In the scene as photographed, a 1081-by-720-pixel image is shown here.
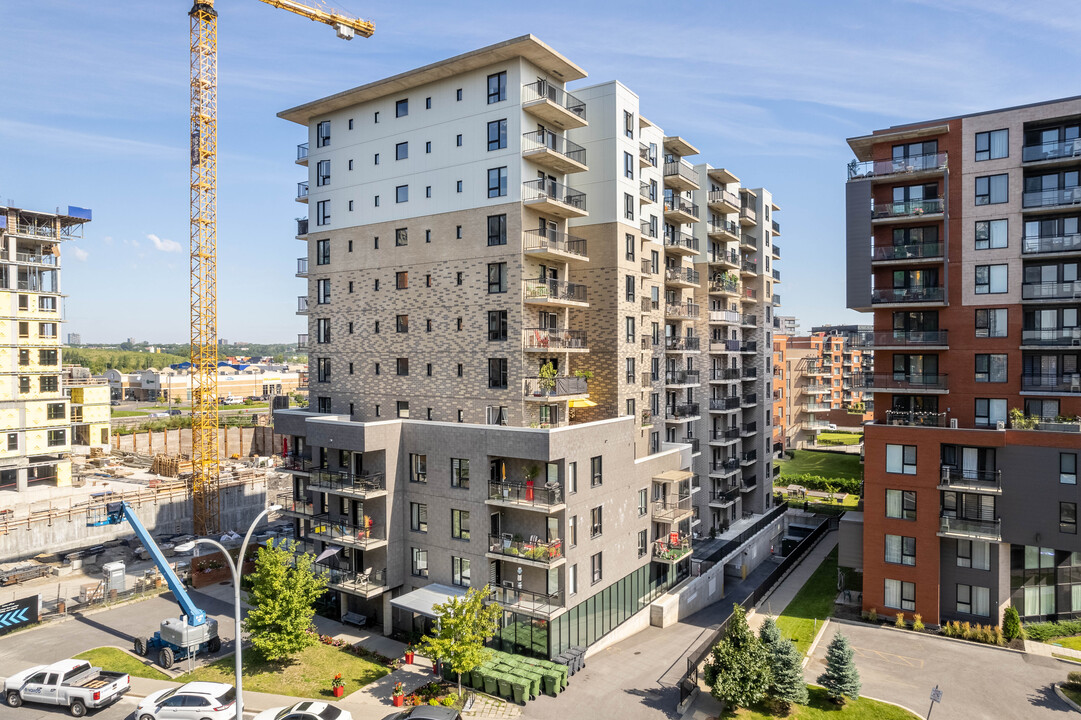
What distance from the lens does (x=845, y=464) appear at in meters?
90.1

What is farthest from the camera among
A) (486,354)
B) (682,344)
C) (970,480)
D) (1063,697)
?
(682,344)

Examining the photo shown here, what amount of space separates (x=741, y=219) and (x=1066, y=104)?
30.1 m

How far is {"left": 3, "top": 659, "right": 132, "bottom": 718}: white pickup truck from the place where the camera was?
88.2 ft

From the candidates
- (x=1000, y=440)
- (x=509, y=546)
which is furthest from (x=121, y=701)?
(x=1000, y=440)

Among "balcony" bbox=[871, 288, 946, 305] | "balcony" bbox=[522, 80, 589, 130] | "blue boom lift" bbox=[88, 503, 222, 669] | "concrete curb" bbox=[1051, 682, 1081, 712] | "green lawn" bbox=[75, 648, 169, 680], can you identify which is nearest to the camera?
"concrete curb" bbox=[1051, 682, 1081, 712]

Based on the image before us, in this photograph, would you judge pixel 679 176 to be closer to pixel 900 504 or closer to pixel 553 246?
pixel 553 246

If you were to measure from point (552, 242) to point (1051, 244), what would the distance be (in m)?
29.6

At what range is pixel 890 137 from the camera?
40750 mm

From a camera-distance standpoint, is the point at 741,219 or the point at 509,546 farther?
the point at 741,219

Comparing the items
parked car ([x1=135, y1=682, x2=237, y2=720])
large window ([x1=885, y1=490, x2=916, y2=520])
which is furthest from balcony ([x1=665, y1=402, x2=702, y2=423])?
parked car ([x1=135, y1=682, x2=237, y2=720])

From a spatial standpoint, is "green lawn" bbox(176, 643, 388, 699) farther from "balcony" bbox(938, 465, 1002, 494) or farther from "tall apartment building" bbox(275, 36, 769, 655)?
"balcony" bbox(938, 465, 1002, 494)

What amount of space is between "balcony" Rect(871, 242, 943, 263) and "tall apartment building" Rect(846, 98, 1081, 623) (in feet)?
0.34

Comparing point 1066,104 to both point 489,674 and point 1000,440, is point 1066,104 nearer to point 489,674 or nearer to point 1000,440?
point 1000,440

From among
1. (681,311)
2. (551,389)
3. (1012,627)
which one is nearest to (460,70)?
(551,389)
